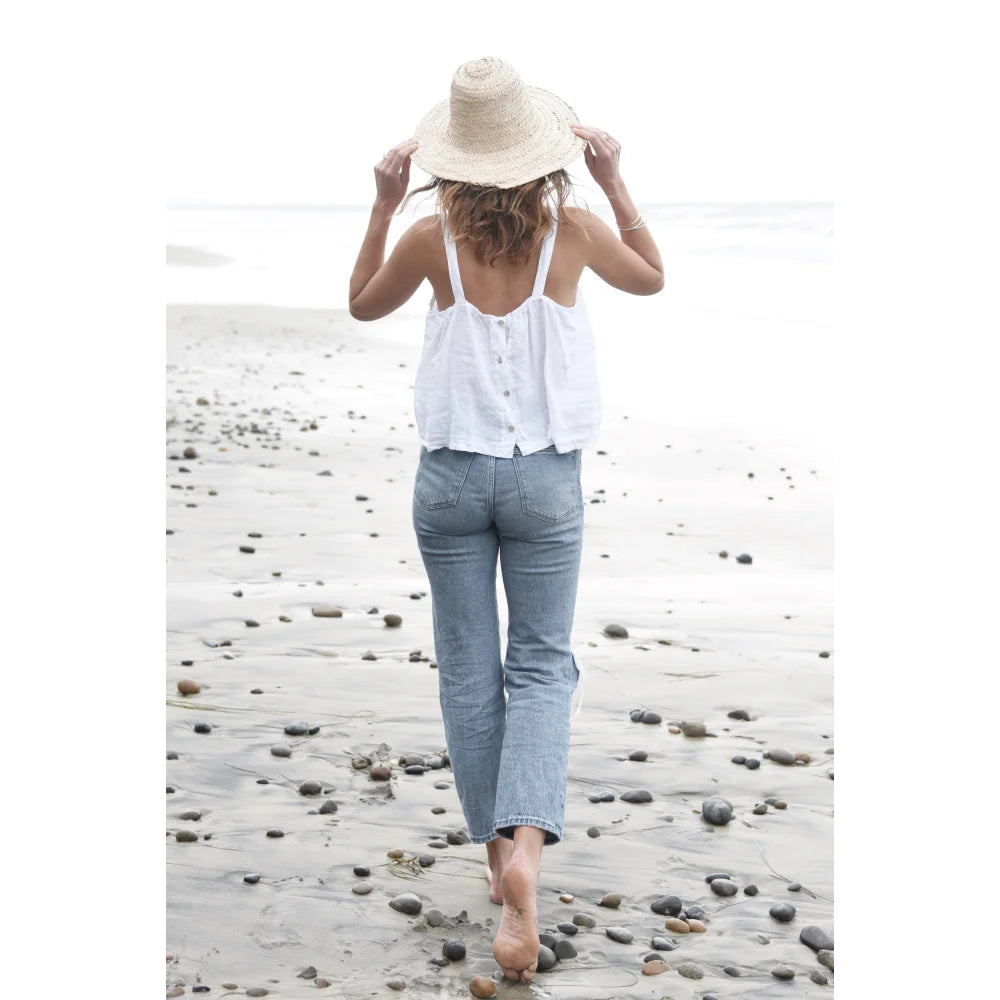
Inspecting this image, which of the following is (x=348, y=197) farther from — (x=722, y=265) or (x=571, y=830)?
Answer: (x=571, y=830)

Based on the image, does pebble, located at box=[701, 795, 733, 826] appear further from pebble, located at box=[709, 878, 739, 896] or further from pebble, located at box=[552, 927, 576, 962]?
pebble, located at box=[552, 927, 576, 962]

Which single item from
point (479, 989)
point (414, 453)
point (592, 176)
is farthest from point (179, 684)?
point (414, 453)

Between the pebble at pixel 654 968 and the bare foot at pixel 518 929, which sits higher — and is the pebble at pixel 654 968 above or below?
below

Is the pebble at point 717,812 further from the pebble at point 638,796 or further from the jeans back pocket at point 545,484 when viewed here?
the jeans back pocket at point 545,484

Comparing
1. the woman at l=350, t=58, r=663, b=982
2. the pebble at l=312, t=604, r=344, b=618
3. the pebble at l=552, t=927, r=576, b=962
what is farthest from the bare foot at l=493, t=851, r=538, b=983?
the pebble at l=312, t=604, r=344, b=618

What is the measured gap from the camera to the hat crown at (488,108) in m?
3.31

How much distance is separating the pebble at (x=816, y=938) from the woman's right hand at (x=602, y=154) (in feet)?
6.59

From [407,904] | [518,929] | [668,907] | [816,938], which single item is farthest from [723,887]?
[407,904]

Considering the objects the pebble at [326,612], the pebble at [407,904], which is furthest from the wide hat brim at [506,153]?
the pebble at [326,612]

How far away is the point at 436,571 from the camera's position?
3449 millimetres

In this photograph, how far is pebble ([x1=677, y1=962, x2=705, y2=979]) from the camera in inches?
127

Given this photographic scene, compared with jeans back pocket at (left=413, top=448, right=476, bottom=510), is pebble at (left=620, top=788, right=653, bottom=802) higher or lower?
lower

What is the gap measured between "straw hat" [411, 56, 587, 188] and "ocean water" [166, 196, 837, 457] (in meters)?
0.16

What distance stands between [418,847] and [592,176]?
2.01m
